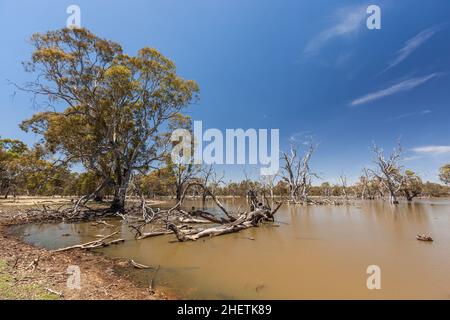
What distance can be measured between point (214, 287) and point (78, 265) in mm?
3884

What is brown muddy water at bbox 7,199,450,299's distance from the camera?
4.40 meters

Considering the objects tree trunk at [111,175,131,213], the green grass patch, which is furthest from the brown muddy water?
tree trunk at [111,175,131,213]

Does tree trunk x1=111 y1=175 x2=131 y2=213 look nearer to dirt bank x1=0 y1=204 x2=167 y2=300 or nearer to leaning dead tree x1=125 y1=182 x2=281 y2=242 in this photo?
leaning dead tree x1=125 y1=182 x2=281 y2=242

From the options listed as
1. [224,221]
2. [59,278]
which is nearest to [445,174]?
[224,221]

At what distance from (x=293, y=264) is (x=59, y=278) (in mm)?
5637

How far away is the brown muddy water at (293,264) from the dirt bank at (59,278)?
25.0 inches

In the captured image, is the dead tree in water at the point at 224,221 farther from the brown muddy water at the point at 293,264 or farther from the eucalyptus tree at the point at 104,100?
the eucalyptus tree at the point at 104,100

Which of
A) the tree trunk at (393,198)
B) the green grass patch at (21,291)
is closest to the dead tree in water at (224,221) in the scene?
the green grass patch at (21,291)

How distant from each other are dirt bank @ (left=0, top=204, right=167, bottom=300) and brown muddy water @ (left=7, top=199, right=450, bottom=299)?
63 cm

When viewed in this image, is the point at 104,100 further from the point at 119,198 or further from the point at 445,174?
the point at 445,174

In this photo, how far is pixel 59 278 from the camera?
15.4 ft

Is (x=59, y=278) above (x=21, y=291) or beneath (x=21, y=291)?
beneath

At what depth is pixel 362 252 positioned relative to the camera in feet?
23.2
